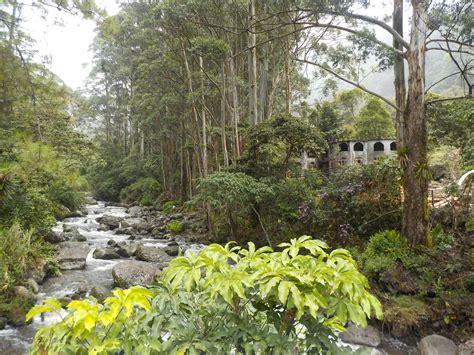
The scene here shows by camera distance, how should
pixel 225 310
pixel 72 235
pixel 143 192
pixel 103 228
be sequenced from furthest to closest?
pixel 143 192
pixel 103 228
pixel 72 235
pixel 225 310

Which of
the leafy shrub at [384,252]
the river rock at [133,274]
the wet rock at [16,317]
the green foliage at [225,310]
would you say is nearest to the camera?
the green foliage at [225,310]

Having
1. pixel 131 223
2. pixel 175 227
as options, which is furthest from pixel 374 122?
pixel 131 223

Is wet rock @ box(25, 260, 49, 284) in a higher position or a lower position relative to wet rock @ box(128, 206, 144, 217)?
lower

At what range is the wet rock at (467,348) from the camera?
4.75 metres

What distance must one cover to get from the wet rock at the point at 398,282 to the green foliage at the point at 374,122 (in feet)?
69.8

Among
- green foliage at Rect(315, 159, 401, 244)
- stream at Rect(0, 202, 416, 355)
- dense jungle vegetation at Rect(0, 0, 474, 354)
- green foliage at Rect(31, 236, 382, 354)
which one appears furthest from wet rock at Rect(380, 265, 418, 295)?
green foliage at Rect(31, 236, 382, 354)

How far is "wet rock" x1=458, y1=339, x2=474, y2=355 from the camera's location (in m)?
4.75

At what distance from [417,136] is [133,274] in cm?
706

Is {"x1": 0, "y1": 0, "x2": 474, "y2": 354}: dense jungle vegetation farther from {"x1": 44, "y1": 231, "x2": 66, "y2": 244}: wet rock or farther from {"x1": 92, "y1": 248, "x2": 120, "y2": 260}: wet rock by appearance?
{"x1": 92, "y1": 248, "x2": 120, "y2": 260}: wet rock

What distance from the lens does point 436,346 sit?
190 inches

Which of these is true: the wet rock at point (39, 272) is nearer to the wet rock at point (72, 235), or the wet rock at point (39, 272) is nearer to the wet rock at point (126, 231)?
the wet rock at point (72, 235)

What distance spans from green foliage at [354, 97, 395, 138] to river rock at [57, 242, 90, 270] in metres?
22.3

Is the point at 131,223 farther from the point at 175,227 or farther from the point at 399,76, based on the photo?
the point at 399,76

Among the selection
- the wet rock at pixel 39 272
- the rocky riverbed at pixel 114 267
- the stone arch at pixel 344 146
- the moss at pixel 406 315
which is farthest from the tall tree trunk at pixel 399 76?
the stone arch at pixel 344 146
